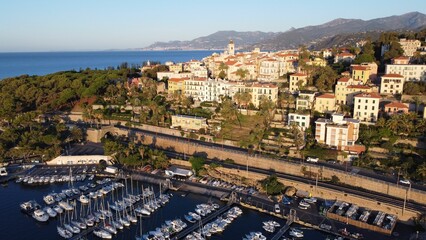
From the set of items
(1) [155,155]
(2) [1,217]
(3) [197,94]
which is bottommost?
(2) [1,217]

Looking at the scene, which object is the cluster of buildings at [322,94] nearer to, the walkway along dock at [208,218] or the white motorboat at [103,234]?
the walkway along dock at [208,218]

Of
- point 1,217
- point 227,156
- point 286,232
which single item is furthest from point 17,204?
point 286,232

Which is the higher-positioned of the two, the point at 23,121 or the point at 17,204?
the point at 23,121

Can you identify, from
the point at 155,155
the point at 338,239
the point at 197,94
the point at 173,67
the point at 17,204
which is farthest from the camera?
the point at 173,67

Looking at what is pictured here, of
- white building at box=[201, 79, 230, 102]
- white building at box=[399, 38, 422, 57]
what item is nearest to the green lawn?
white building at box=[201, 79, 230, 102]

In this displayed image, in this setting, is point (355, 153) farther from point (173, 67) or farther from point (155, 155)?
point (173, 67)

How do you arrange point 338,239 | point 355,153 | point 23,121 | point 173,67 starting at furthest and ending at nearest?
point 173,67
point 23,121
point 355,153
point 338,239

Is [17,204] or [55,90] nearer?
[17,204]
